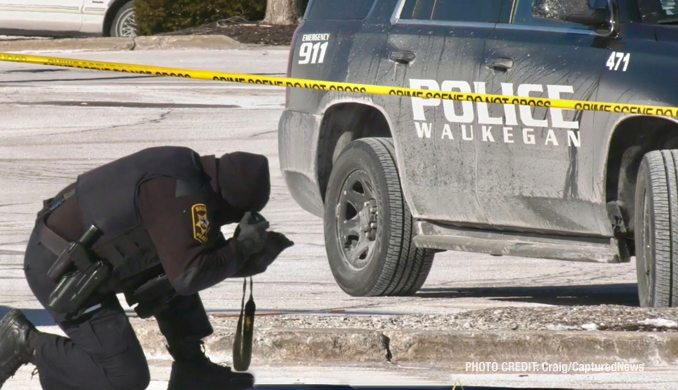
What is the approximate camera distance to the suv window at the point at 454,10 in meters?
7.02

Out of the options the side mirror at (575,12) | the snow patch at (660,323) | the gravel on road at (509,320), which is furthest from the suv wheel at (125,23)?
the snow patch at (660,323)

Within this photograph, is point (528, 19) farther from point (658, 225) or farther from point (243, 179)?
point (243, 179)

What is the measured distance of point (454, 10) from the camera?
7.23 metres

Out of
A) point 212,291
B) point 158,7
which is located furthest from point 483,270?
point 158,7

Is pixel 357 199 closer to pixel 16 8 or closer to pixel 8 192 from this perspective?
pixel 8 192

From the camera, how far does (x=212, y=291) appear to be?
7.93m

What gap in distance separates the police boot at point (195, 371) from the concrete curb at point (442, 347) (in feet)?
1.89

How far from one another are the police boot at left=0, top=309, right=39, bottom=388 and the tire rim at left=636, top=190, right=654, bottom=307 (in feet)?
8.78

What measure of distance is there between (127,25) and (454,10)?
14.8m

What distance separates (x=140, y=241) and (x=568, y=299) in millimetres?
3519

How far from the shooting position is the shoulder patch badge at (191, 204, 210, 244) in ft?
15.6

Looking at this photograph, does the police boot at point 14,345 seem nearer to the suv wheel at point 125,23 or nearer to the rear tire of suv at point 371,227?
the rear tire of suv at point 371,227

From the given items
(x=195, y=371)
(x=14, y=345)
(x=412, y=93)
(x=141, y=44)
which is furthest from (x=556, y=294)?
(x=141, y=44)

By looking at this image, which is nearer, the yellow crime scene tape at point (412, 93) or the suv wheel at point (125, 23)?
the yellow crime scene tape at point (412, 93)
